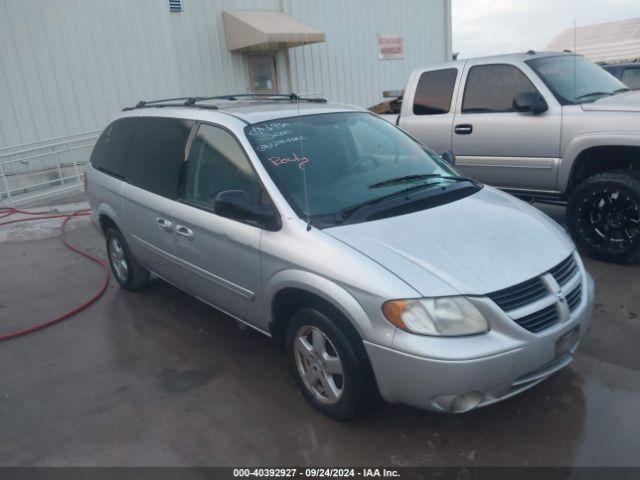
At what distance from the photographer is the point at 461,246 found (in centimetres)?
281

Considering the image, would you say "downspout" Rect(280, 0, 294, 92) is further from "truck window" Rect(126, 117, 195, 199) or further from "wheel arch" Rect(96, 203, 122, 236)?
"truck window" Rect(126, 117, 195, 199)

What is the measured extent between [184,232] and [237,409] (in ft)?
4.25

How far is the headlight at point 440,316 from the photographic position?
2.51m

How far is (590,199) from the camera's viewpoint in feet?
16.3

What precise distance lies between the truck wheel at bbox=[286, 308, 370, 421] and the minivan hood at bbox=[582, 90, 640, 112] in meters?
3.60

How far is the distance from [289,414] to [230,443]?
384mm

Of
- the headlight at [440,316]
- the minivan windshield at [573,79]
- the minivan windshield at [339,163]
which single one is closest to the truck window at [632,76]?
the minivan windshield at [573,79]

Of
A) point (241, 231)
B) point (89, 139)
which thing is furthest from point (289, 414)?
point (89, 139)

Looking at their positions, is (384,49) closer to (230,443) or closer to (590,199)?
(590,199)

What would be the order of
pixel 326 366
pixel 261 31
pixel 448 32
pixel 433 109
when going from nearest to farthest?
1. pixel 326 366
2. pixel 433 109
3. pixel 261 31
4. pixel 448 32

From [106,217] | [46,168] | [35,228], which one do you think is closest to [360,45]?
[46,168]

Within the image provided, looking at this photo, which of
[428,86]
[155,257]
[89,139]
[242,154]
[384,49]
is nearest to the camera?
[242,154]

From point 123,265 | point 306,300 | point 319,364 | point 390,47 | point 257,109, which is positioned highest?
point 390,47

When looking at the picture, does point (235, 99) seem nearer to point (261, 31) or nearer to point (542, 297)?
point (542, 297)
